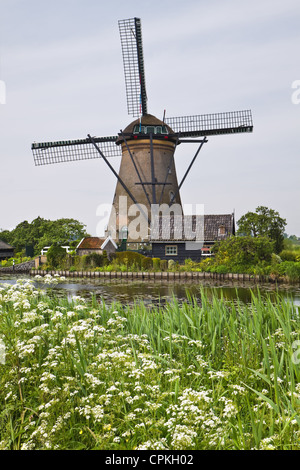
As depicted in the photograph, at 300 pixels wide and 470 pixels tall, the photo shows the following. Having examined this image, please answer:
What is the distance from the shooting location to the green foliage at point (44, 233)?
4456 centimetres

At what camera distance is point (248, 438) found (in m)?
3.39

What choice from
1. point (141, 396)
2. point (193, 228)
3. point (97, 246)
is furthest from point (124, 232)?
point (141, 396)

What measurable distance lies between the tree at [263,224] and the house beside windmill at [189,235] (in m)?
0.95

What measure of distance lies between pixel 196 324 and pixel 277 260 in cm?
1828

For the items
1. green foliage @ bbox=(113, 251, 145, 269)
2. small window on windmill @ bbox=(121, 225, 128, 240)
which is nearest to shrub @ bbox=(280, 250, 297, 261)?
green foliage @ bbox=(113, 251, 145, 269)

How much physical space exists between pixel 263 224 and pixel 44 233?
25531mm

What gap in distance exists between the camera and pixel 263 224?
28.2 metres

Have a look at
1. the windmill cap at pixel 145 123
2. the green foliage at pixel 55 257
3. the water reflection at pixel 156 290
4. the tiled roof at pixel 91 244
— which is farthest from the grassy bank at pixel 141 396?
the windmill cap at pixel 145 123

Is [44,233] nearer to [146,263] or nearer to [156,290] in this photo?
[146,263]

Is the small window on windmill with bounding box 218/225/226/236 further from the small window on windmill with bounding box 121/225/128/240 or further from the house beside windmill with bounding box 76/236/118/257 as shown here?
the house beside windmill with bounding box 76/236/118/257

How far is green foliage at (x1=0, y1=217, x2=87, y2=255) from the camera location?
146 feet

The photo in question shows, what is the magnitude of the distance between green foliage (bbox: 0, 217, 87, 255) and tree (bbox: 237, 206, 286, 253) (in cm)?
2008

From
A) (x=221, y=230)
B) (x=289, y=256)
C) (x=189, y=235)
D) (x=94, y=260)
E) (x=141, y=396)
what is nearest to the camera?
(x=141, y=396)

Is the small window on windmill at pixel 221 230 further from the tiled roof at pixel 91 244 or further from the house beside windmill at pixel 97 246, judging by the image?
the tiled roof at pixel 91 244
